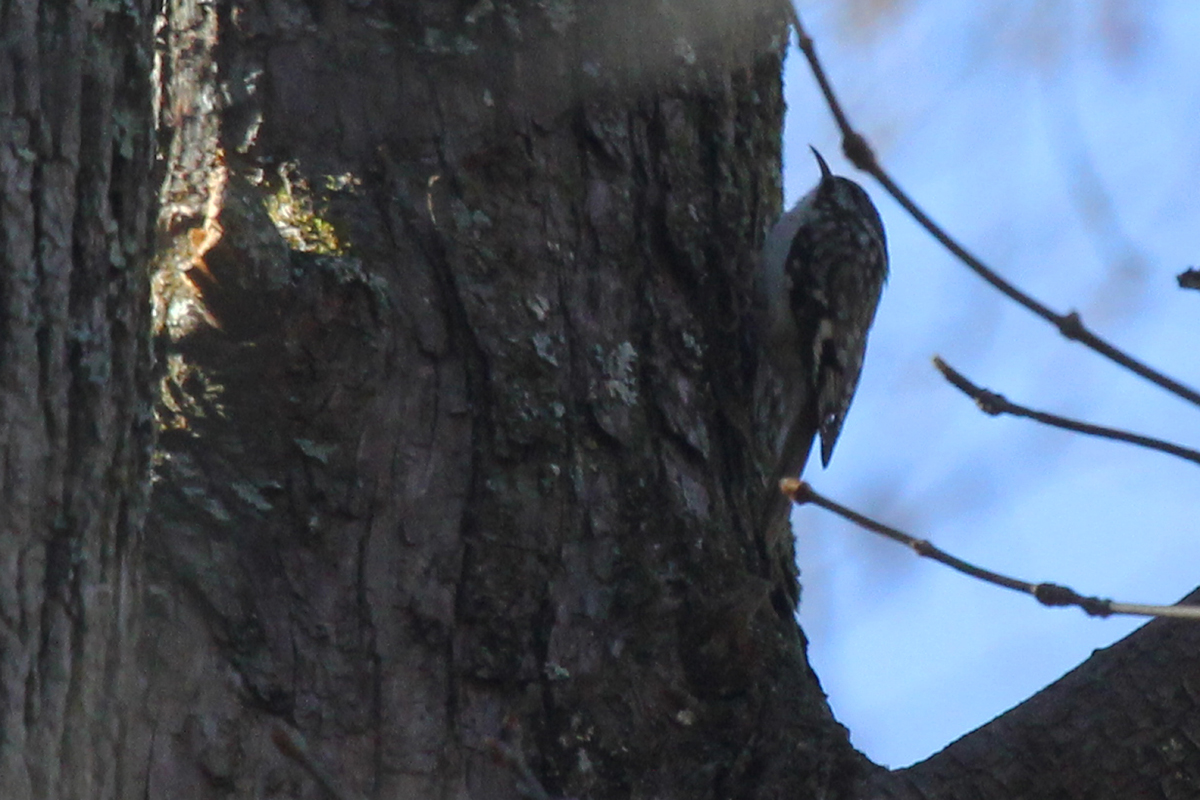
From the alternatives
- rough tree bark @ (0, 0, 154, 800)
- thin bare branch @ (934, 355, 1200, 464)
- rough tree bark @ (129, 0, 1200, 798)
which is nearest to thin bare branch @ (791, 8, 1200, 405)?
thin bare branch @ (934, 355, 1200, 464)

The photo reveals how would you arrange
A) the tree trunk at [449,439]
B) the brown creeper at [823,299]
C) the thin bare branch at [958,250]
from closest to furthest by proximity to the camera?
the thin bare branch at [958,250]
the tree trunk at [449,439]
the brown creeper at [823,299]

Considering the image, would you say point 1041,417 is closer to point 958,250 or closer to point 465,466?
point 958,250

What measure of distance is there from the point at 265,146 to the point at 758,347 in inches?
40.5

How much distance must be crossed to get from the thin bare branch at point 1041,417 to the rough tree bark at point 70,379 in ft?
2.20

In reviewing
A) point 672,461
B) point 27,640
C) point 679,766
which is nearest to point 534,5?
point 672,461

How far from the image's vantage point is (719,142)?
2465 millimetres

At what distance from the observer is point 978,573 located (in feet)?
3.75

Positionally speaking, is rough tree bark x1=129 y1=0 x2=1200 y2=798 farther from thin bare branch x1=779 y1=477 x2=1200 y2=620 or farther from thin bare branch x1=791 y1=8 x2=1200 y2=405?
thin bare branch x1=791 y1=8 x2=1200 y2=405

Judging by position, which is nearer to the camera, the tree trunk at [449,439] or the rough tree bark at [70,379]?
the rough tree bark at [70,379]

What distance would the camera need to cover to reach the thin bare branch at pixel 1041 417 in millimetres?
1035

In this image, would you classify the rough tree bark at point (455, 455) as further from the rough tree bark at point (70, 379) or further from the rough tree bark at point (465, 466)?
the rough tree bark at point (70, 379)

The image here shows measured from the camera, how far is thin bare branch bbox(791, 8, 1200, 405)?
100 cm

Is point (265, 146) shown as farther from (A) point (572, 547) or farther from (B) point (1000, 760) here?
(B) point (1000, 760)

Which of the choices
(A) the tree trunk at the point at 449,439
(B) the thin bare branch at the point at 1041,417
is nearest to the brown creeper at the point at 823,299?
(A) the tree trunk at the point at 449,439
